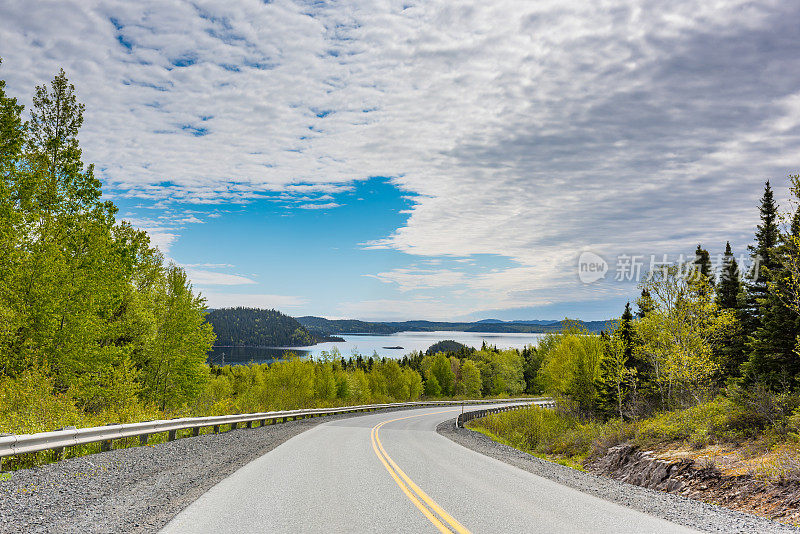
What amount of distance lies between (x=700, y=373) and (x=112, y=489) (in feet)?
84.8

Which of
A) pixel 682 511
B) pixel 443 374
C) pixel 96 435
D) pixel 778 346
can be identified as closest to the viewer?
pixel 682 511

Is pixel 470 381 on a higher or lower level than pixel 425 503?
lower

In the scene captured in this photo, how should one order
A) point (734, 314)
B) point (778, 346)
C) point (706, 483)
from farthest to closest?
point (734, 314), point (778, 346), point (706, 483)

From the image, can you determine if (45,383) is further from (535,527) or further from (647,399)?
(647,399)

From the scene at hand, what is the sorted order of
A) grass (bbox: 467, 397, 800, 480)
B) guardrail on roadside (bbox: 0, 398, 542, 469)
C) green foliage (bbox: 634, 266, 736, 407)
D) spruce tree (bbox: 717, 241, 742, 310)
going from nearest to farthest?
guardrail on roadside (bbox: 0, 398, 542, 469) < grass (bbox: 467, 397, 800, 480) < green foliage (bbox: 634, 266, 736, 407) < spruce tree (bbox: 717, 241, 742, 310)

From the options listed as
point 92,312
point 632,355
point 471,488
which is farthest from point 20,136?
point 632,355

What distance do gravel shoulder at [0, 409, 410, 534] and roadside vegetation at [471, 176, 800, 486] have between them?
12.2 meters

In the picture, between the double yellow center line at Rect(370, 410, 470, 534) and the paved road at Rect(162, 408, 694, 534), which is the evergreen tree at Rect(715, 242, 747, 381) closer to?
the paved road at Rect(162, 408, 694, 534)

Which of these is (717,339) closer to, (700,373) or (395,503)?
(700,373)

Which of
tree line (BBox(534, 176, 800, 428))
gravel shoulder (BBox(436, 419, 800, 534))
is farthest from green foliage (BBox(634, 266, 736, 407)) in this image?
gravel shoulder (BBox(436, 419, 800, 534))

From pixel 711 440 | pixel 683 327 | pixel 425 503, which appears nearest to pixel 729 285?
pixel 683 327

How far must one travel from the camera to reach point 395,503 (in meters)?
7.07

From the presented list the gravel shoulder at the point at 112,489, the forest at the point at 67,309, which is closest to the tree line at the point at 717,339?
the gravel shoulder at the point at 112,489

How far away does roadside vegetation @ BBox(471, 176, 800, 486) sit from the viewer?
14422mm
